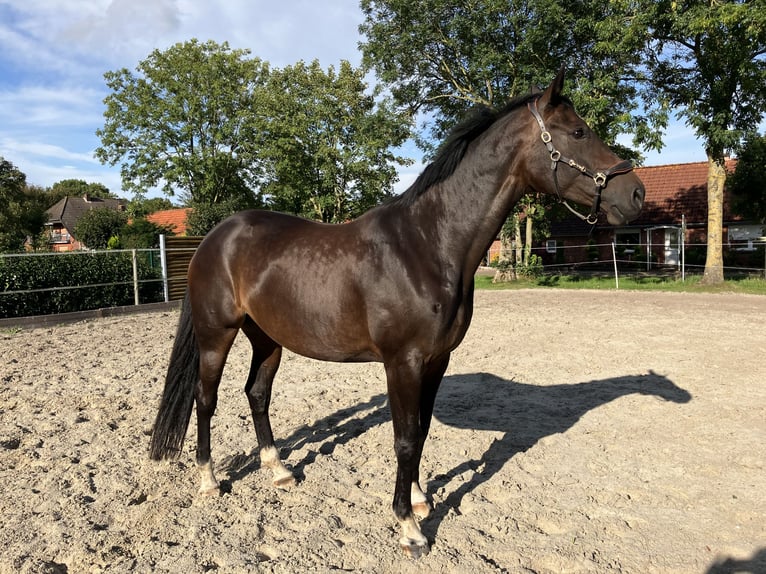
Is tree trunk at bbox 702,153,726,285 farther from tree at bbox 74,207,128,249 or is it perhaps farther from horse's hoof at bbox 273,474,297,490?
tree at bbox 74,207,128,249

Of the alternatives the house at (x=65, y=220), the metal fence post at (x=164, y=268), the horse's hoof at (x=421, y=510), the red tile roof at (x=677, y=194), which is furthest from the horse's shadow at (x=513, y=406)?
the house at (x=65, y=220)

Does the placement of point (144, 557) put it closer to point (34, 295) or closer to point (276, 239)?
point (276, 239)

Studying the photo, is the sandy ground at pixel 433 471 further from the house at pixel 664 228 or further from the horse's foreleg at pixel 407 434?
the house at pixel 664 228

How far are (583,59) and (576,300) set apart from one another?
10603mm

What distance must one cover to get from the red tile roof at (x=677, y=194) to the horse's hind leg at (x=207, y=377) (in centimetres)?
3026

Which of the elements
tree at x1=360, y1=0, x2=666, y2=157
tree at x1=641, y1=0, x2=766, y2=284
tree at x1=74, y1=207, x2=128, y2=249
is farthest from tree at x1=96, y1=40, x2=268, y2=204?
tree at x1=641, y1=0, x2=766, y2=284

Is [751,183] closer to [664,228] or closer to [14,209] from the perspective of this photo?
[664,228]

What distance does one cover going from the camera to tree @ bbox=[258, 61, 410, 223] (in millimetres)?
24422

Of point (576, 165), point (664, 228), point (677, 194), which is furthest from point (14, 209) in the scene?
point (677, 194)

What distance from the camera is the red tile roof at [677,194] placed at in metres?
28.1

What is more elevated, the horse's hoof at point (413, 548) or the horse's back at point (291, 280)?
the horse's back at point (291, 280)

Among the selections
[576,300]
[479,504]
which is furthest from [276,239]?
[576,300]

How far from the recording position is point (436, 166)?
2.72 metres

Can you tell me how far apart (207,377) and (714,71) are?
1770 centimetres
